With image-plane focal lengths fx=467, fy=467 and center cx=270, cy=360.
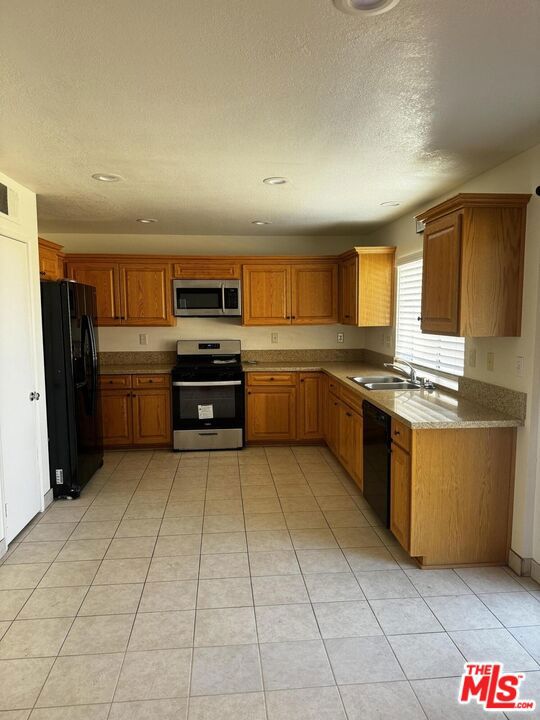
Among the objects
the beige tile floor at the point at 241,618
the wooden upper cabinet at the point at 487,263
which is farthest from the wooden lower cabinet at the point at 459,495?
the wooden upper cabinet at the point at 487,263

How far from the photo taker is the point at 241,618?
2227 millimetres

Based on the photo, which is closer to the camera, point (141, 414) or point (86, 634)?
point (86, 634)

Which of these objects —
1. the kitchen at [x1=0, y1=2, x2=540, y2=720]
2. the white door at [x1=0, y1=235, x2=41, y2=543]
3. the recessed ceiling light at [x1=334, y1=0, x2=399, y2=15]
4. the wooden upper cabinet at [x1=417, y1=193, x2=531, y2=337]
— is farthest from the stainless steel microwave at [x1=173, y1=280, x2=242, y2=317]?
the recessed ceiling light at [x1=334, y1=0, x2=399, y2=15]

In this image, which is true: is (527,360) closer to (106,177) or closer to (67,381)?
(106,177)

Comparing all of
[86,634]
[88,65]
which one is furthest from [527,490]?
[88,65]

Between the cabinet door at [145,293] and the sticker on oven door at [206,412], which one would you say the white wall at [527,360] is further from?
the cabinet door at [145,293]

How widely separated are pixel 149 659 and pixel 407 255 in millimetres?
3634

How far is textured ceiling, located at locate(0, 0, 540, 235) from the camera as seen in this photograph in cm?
145

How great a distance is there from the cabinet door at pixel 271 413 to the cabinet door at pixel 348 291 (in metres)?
0.98

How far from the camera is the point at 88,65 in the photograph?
1706 mm

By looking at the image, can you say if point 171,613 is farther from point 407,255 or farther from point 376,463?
point 407,255

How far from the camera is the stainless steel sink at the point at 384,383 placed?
3.84m

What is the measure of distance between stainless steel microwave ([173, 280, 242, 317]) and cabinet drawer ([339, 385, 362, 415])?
1602 millimetres

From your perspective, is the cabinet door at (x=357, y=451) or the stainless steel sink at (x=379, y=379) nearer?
the cabinet door at (x=357, y=451)
